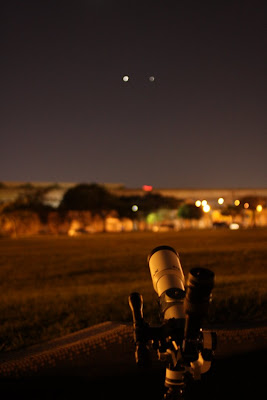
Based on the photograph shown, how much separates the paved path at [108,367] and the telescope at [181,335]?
270cm

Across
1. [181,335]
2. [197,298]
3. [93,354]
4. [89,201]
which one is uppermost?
[89,201]

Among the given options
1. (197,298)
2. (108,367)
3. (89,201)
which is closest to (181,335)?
(197,298)

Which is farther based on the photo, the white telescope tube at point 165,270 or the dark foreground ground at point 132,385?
the dark foreground ground at point 132,385

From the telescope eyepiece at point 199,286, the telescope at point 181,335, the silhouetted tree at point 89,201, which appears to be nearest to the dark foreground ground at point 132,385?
the telescope at point 181,335

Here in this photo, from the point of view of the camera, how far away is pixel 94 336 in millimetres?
5723

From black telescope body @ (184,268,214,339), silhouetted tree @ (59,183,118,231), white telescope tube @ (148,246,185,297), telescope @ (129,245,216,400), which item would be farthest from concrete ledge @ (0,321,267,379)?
silhouetted tree @ (59,183,118,231)

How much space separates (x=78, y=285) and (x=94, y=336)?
863 centimetres

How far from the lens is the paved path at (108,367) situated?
5.07m

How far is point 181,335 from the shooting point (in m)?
2.35

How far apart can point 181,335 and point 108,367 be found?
3434mm

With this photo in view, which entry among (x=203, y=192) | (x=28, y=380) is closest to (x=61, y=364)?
(x=28, y=380)

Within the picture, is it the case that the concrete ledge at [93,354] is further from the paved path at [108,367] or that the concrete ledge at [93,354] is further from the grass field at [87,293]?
the grass field at [87,293]

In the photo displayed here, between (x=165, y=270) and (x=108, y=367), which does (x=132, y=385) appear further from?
(x=165, y=270)

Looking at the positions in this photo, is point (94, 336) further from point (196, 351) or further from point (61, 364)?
point (196, 351)
